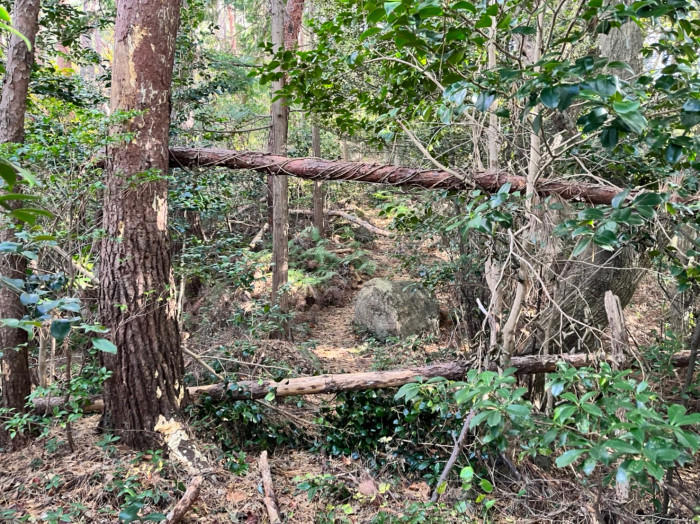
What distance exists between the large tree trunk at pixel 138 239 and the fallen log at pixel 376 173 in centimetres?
42

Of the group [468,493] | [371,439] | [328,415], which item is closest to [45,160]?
[328,415]

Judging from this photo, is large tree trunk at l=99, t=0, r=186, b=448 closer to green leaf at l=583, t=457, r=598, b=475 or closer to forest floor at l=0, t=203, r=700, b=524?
forest floor at l=0, t=203, r=700, b=524

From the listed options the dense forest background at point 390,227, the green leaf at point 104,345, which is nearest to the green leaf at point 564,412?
the dense forest background at point 390,227

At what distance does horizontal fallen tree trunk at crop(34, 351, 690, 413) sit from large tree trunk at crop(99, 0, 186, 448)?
610 millimetres

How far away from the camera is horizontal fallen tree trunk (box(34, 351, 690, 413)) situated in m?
3.88

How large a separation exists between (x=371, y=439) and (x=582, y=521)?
1848 millimetres

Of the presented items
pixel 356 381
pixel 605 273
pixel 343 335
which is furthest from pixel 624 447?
pixel 343 335

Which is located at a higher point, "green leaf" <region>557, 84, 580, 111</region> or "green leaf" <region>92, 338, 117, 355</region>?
"green leaf" <region>557, 84, 580, 111</region>

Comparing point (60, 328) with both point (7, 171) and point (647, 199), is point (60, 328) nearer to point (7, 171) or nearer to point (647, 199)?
point (7, 171)

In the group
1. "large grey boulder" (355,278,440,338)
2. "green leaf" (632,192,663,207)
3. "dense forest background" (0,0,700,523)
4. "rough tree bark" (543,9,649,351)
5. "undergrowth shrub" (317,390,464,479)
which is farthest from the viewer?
"large grey boulder" (355,278,440,338)

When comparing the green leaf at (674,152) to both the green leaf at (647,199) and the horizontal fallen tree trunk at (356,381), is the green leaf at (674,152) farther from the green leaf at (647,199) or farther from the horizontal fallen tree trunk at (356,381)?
the horizontal fallen tree trunk at (356,381)

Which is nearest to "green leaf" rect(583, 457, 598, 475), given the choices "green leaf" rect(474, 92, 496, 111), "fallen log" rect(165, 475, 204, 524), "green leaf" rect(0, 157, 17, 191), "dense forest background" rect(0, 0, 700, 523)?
"dense forest background" rect(0, 0, 700, 523)

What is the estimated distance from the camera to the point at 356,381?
4.11 metres

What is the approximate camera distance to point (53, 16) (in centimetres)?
502
